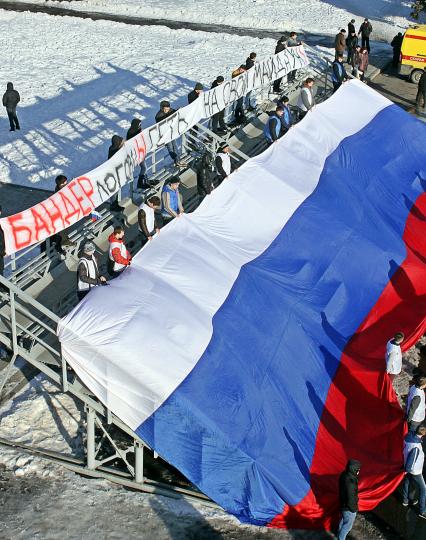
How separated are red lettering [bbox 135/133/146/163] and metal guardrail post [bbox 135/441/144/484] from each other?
5.19 metres

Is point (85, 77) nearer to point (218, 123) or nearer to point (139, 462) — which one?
point (218, 123)

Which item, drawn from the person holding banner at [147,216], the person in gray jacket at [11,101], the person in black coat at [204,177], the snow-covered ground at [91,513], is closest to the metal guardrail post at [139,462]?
the snow-covered ground at [91,513]

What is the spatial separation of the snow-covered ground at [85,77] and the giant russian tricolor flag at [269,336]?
733 centimetres

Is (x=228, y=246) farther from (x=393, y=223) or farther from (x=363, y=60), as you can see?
(x=363, y=60)

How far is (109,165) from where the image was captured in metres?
12.6

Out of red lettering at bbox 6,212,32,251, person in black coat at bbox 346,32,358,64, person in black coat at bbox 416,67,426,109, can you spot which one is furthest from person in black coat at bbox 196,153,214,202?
person in black coat at bbox 346,32,358,64

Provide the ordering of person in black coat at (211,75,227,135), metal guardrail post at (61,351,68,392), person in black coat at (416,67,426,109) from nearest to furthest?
1. metal guardrail post at (61,351,68,392)
2. person in black coat at (211,75,227,135)
3. person in black coat at (416,67,426,109)

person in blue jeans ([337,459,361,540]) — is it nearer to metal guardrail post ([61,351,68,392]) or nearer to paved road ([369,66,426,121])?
metal guardrail post ([61,351,68,392])

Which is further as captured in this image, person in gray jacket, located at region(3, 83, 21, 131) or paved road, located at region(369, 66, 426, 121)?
paved road, located at region(369, 66, 426, 121)

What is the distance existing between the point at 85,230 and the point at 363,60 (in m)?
15.1

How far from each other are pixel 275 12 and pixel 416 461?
27.6m

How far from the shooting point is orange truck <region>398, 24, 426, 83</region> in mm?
26016

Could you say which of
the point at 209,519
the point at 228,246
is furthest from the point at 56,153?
the point at 209,519

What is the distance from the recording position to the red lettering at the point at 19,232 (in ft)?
34.5
